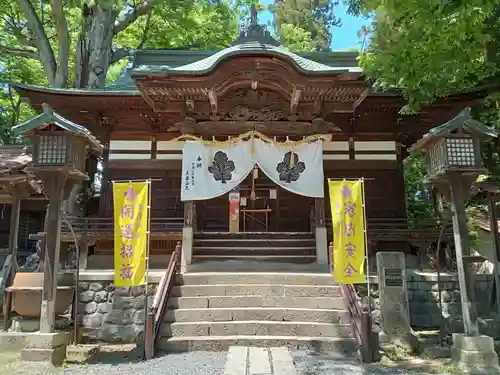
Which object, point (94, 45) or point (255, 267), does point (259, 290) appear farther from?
point (94, 45)

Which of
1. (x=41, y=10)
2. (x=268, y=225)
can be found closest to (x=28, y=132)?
(x=268, y=225)

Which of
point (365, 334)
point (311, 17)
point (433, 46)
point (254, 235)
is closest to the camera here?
point (365, 334)

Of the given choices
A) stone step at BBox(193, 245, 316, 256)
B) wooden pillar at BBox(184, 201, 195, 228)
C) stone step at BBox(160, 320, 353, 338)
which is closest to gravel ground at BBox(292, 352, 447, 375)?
stone step at BBox(160, 320, 353, 338)

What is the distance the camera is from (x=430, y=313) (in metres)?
8.17

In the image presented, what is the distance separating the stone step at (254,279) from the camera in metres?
8.00

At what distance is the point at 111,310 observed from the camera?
7.83 m

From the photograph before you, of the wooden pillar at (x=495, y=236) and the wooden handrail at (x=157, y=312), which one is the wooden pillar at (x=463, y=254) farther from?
the wooden handrail at (x=157, y=312)

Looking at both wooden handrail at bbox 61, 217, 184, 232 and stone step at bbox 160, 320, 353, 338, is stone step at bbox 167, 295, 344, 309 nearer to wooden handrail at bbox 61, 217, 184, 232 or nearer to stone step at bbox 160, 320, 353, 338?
stone step at bbox 160, 320, 353, 338

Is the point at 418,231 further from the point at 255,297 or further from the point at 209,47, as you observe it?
the point at 209,47

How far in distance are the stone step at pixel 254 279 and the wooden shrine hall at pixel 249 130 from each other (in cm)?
99

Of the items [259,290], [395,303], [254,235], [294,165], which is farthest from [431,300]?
[254,235]

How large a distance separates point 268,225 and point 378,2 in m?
6.76

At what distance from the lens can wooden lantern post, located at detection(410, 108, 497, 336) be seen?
6.09 metres

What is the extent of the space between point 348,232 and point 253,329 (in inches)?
89.1
